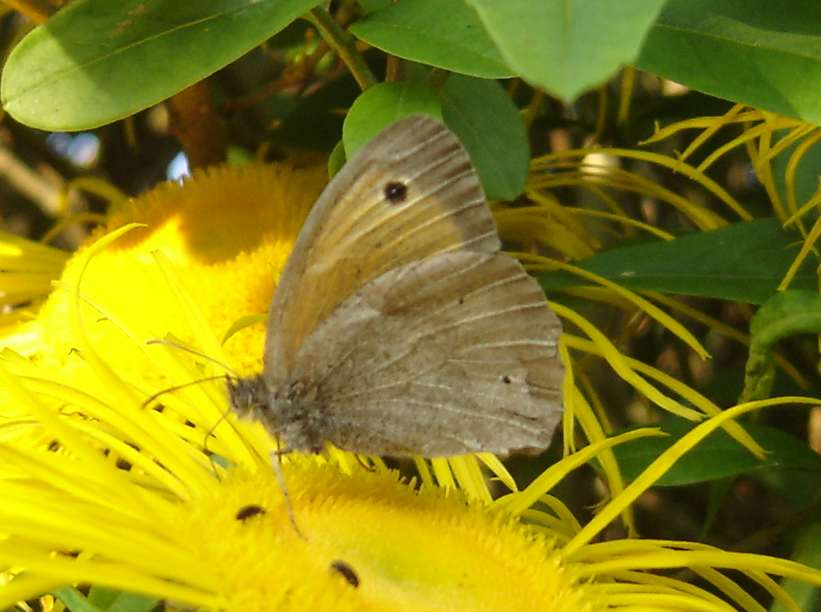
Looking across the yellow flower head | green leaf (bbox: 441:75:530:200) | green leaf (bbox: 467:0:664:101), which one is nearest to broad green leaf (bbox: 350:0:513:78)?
green leaf (bbox: 441:75:530:200)

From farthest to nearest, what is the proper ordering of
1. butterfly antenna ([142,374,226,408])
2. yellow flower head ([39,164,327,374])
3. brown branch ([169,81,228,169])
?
brown branch ([169,81,228,169])
yellow flower head ([39,164,327,374])
butterfly antenna ([142,374,226,408])

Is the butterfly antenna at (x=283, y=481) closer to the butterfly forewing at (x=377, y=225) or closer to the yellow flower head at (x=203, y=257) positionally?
the butterfly forewing at (x=377, y=225)

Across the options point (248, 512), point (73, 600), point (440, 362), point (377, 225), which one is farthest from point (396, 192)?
point (73, 600)

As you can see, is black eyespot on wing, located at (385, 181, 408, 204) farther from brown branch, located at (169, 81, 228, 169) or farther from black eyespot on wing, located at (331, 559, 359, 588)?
brown branch, located at (169, 81, 228, 169)

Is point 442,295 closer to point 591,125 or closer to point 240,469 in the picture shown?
point 240,469

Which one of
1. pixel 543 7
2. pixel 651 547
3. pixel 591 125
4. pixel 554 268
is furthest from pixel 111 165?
pixel 543 7

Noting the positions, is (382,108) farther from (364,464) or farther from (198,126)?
(198,126)
